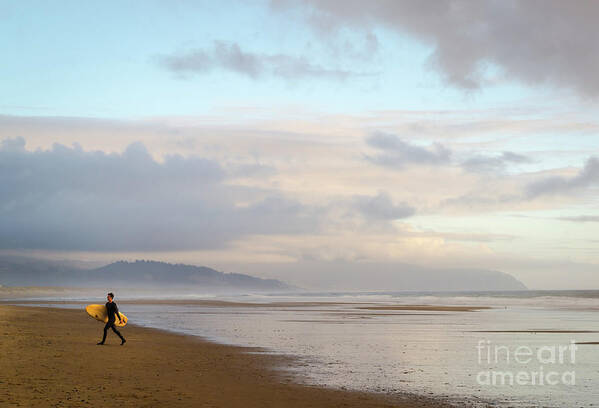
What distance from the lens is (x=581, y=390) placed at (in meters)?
16.6

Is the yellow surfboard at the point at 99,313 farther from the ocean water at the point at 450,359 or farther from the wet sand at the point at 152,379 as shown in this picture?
the ocean water at the point at 450,359

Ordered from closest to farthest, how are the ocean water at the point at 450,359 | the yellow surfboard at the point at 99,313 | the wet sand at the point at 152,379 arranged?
the wet sand at the point at 152,379
the ocean water at the point at 450,359
the yellow surfboard at the point at 99,313

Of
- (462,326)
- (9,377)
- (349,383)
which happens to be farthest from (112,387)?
(462,326)

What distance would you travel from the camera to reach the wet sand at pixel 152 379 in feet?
46.9

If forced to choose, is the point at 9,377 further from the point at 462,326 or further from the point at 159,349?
the point at 462,326

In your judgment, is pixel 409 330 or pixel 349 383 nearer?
A: pixel 349 383

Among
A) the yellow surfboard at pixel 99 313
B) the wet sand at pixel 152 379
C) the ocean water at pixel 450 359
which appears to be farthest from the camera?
the yellow surfboard at pixel 99 313

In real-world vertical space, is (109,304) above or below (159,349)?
above

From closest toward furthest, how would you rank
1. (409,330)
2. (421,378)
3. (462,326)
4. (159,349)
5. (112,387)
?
(112,387), (421,378), (159,349), (409,330), (462,326)

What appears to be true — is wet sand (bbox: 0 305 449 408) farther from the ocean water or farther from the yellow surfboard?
the ocean water

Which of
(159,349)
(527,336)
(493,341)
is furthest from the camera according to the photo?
(527,336)

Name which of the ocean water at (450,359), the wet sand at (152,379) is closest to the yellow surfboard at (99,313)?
the wet sand at (152,379)

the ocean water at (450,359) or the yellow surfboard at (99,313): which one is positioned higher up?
the yellow surfboard at (99,313)

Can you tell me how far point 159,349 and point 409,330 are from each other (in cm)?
1719
